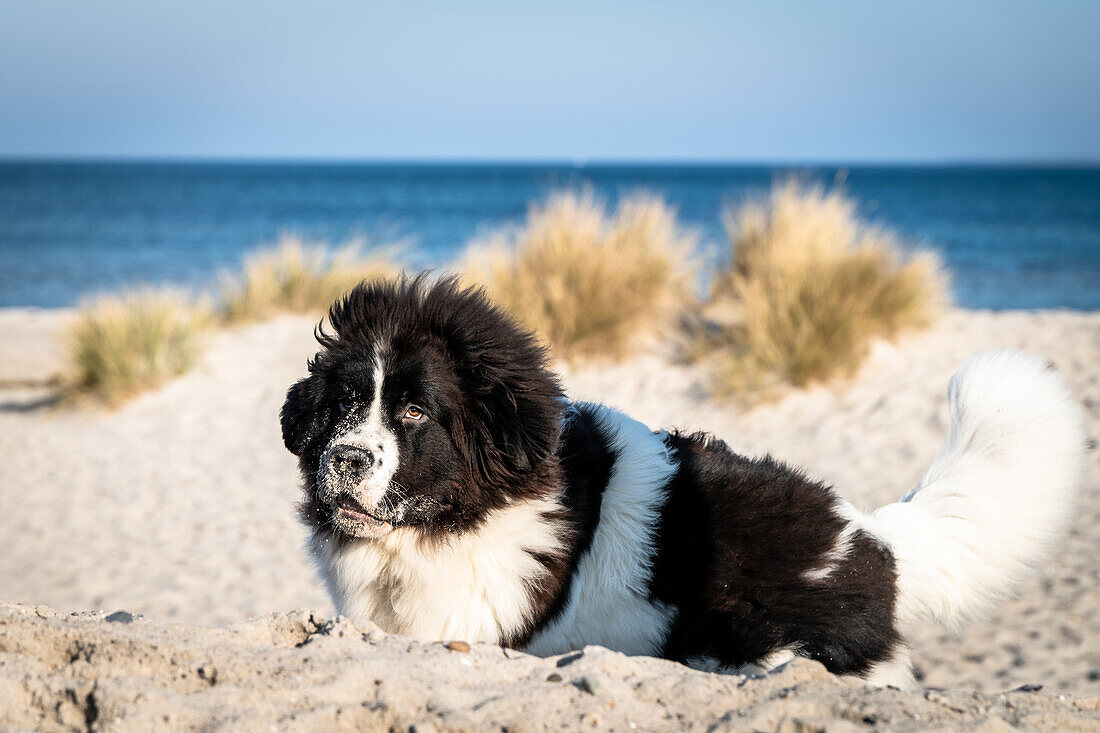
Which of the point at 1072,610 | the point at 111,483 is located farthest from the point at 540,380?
the point at 111,483

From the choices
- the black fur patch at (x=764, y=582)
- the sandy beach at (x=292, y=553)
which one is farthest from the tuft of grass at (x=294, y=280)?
the black fur patch at (x=764, y=582)

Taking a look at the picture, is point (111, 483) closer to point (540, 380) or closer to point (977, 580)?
point (540, 380)

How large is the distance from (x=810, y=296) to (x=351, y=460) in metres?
8.69

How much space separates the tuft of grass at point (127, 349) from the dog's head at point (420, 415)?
9.65 m

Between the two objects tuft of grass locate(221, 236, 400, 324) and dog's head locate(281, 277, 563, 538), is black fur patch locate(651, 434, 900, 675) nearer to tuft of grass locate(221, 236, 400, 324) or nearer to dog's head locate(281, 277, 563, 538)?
dog's head locate(281, 277, 563, 538)

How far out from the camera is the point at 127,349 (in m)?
12.1

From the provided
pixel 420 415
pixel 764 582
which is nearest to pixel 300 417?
pixel 420 415

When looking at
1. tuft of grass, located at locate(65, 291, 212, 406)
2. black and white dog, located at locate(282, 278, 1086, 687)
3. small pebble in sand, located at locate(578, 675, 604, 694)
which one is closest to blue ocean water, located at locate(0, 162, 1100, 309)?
tuft of grass, located at locate(65, 291, 212, 406)

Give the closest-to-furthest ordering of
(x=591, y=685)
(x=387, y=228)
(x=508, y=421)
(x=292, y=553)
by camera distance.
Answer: (x=591, y=685) < (x=508, y=421) < (x=292, y=553) < (x=387, y=228)

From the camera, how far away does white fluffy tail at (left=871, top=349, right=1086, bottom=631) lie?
320 cm

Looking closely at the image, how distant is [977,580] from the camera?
325 centimetres

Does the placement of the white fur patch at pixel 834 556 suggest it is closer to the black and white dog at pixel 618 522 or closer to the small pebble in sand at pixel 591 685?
the black and white dog at pixel 618 522

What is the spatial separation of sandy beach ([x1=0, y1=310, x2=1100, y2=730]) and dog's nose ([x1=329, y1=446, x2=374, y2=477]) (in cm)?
55

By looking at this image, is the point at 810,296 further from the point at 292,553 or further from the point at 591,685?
the point at 591,685
